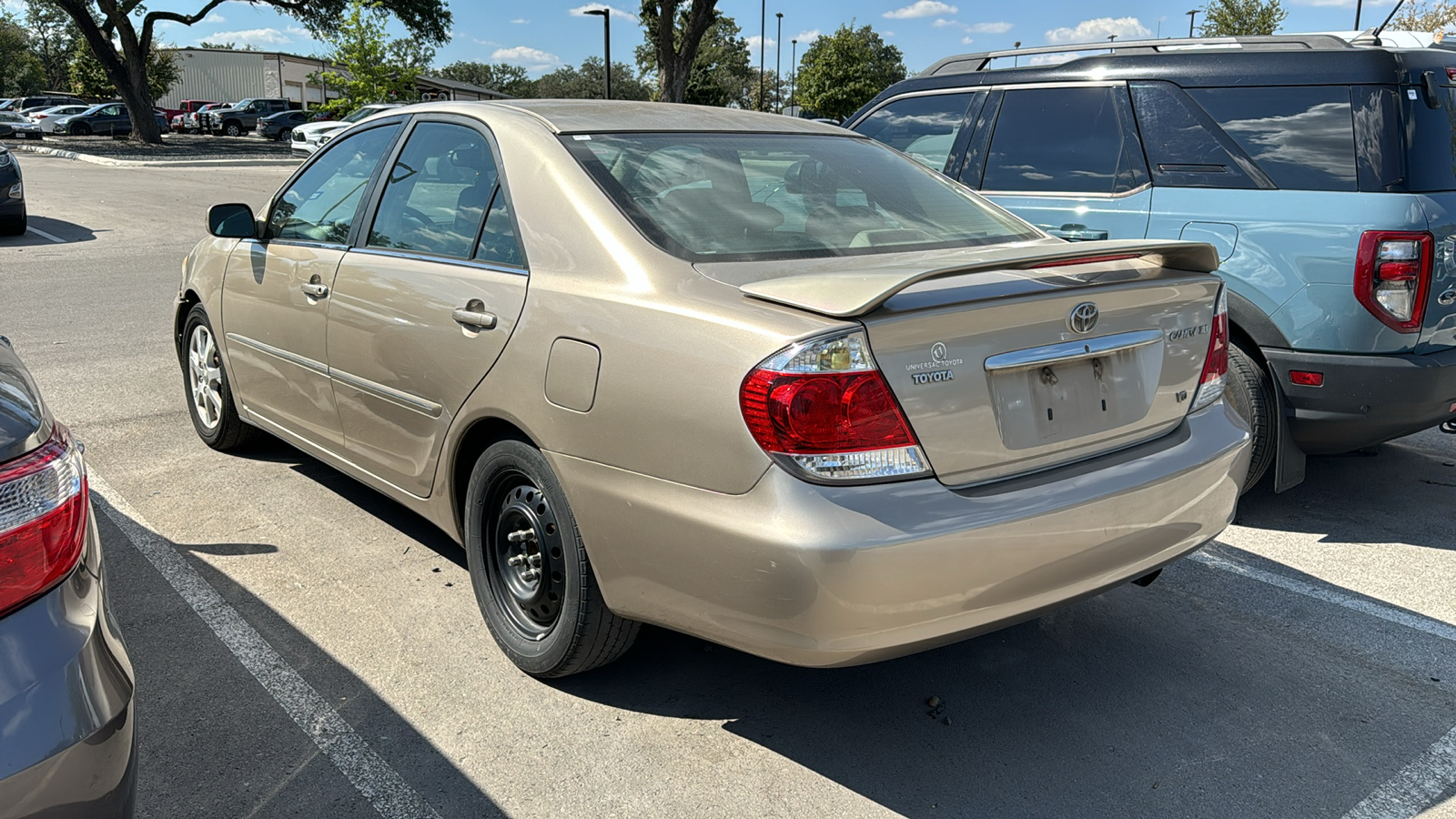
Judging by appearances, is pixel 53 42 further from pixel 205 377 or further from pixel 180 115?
pixel 205 377

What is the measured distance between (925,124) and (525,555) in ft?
12.5

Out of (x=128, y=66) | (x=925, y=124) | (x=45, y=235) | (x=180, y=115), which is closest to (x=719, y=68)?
(x=180, y=115)

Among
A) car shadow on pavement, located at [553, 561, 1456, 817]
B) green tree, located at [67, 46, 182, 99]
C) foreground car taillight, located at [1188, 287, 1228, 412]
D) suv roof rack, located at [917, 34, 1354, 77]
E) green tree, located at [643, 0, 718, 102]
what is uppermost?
green tree, located at [67, 46, 182, 99]

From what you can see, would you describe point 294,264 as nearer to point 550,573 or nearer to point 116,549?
point 116,549

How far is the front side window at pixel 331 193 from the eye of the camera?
4.02 m

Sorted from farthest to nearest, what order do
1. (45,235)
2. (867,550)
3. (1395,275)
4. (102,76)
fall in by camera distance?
(102,76) → (45,235) → (1395,275) → (867,550)

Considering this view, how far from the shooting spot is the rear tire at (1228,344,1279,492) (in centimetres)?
445

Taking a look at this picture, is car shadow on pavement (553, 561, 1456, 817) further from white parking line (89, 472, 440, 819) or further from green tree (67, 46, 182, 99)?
green tree (67, 46, 182, 99)

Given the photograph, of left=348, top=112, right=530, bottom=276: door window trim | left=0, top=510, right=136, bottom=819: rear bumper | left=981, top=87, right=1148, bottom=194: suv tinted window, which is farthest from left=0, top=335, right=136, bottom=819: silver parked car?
left=981, top=87, right=1148, bottom=194: suv tinted window

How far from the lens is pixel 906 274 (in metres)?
2.48

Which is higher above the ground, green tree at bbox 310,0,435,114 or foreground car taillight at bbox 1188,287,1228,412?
green tree at bbox 310,0,435,114

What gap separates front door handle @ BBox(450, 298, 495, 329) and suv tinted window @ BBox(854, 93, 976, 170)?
3181 millimetres

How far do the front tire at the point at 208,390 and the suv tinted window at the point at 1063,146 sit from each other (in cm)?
381

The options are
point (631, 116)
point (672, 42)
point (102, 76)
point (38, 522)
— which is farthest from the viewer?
point (102, 76)
